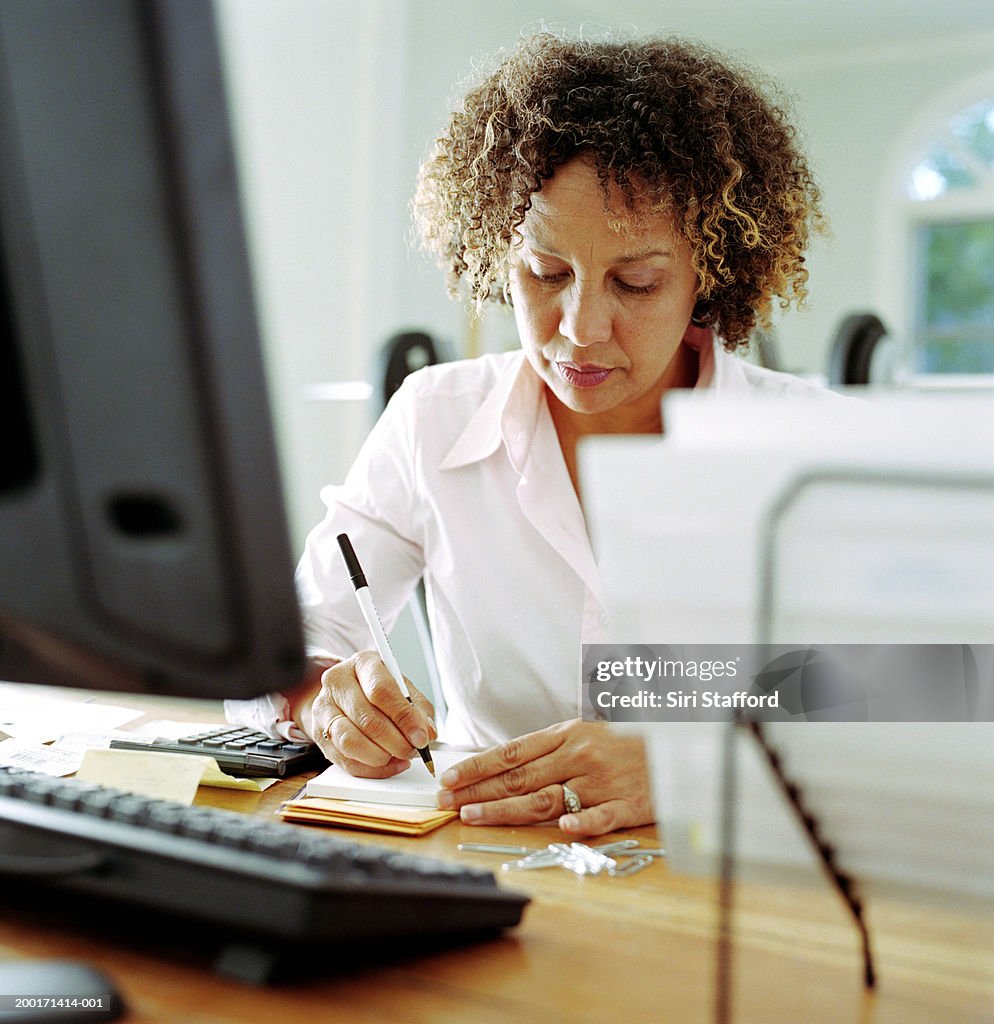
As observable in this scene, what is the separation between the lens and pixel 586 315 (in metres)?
1.29

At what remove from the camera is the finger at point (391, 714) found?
1040mm

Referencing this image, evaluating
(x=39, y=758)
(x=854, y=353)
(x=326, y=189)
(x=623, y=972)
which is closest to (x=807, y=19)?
(x=326, y=189)

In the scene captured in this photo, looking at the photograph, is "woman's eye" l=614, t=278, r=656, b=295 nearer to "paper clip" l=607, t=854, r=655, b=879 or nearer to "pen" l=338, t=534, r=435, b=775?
"pen" l=338, t=534, r=435, b=775

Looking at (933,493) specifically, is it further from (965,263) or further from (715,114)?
(965,263)

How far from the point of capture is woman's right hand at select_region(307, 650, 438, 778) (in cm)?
103

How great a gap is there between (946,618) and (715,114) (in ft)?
3.39

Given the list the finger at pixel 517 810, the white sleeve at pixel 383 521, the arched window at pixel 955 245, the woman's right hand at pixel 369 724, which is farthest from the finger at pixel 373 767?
the arched window at pixel 955 245

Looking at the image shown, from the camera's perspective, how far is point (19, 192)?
0.51 m

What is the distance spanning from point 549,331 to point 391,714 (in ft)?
1.68

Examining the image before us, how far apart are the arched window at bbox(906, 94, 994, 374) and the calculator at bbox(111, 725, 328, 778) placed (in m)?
6.50

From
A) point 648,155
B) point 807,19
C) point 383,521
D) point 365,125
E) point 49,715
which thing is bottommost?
point 49,715

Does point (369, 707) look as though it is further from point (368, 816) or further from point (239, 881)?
point (239, 881)

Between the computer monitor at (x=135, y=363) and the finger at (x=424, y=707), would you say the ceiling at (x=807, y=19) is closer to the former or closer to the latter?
the finger at (x=424, y=707)

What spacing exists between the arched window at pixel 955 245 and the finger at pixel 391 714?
647 cm
